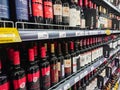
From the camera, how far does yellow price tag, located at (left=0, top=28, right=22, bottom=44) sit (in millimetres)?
758

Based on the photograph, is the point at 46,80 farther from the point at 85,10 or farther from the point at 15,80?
the point at 85,10

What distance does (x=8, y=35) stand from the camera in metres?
0.78

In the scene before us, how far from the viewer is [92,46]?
250 cm

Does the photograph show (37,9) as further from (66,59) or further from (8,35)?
(66,59)

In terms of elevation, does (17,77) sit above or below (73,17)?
below

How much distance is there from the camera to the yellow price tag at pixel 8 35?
758 mm

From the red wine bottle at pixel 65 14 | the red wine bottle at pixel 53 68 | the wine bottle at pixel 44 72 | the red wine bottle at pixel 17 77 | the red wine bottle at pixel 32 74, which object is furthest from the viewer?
the red wine bottle at pixel 65 14

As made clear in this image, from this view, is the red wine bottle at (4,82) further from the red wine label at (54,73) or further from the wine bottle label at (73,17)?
the wine bottle label at (73,17)

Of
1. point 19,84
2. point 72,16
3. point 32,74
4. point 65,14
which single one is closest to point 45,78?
point 32,74

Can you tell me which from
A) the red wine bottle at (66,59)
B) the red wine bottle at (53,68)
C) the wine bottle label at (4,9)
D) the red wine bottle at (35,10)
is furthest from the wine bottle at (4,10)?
the red wine bottle at (66,59)

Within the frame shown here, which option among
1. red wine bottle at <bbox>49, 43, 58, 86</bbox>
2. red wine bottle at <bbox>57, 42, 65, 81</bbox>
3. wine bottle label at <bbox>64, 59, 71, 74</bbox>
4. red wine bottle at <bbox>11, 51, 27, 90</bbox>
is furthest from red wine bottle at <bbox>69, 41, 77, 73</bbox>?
red wine bottle at <bbox>11, 51, 27, 90</bbox>

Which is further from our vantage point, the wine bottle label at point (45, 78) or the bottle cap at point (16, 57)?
the wine bottle label at point (45, 78)

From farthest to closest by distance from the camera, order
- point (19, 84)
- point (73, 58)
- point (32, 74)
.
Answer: point (73, 58)
point (32, 74)
point (19, 84)

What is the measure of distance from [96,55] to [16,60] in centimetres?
174
